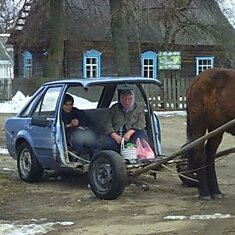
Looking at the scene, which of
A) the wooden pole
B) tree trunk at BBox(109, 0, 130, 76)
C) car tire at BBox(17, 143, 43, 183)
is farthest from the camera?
tree trunk at BBox(109, 0, 130, 76)

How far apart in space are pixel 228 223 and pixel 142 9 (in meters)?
25.3

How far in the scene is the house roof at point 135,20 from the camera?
33531 millimetres

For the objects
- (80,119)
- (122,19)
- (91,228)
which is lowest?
(91,228)

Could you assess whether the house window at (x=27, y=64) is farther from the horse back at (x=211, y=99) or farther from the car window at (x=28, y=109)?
the horse back at (x=211, y=99)

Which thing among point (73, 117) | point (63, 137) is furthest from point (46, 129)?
point (73, 117)

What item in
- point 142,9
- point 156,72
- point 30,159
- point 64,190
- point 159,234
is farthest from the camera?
point 156,72

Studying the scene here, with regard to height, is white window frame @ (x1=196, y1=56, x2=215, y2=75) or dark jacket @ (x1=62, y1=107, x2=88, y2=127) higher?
white window frame @ (x1=196, y1=56, x2=215, y2=75)

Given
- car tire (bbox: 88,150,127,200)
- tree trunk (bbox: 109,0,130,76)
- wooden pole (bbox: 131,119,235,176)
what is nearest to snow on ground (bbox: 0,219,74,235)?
car tire (bbox: 88,150,127,200)

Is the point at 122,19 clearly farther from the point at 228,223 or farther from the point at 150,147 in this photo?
the point at 228,223

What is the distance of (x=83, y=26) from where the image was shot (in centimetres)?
3841

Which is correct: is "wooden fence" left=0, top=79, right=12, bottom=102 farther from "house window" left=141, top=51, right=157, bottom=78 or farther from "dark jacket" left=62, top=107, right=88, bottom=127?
"dark jacket" left=62, top=107, right=88, bottom=127

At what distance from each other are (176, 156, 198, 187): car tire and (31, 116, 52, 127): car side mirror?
1.99 m

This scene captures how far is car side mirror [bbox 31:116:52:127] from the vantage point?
33.6 feet

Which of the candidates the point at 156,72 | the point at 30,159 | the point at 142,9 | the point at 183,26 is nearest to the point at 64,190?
the point at 30,159
